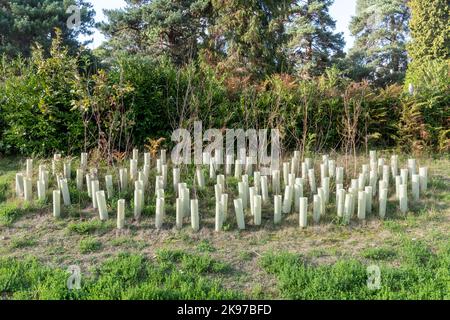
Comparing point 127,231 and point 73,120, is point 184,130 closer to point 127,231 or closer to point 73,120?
point 73,120

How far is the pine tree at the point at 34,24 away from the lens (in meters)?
14.8

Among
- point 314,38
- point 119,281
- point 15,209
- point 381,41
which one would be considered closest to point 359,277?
point 119,281

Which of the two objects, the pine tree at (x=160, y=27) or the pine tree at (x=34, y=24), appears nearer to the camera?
the pine tree at (x=160, y=27)

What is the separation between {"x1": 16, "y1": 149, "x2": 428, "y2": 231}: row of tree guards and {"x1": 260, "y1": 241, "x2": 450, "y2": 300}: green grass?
2.67 feet

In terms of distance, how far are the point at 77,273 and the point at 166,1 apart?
12.4 m

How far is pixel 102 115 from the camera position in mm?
A: 6402

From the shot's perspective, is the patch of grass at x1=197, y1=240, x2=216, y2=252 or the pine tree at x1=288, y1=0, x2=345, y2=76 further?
the pine tree at x1=288, y1=0, x2=345, y2=76

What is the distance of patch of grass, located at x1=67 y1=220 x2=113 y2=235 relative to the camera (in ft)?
13.6

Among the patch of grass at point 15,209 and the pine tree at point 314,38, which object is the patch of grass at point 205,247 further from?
the pine tree at point 314,38

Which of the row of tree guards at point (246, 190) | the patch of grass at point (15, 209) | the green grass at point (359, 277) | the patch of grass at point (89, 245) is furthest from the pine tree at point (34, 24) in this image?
the green grass at point (359, 277)

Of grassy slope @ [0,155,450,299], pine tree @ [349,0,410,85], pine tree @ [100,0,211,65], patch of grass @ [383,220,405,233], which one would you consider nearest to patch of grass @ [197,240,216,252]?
grassy slope @ [0,155,450,299]

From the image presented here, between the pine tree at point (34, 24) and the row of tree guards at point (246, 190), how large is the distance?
11210 millimetres

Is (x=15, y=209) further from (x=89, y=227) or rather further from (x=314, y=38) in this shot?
(x=314, y=38)

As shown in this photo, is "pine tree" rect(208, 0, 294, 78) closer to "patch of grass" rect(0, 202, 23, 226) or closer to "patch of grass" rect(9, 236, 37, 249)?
"patch of grass" rect(0, 202, 23, 226)
